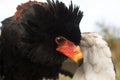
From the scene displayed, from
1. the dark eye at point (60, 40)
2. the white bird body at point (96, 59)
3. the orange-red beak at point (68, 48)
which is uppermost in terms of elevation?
the dark eye at point (60, 40)

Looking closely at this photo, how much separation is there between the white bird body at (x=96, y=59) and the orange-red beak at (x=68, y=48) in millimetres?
594

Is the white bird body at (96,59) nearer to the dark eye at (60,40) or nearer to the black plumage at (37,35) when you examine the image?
the black plumage at (37,35)

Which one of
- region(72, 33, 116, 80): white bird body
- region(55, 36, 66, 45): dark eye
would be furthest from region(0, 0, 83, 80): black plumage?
region(72, 33, 116, 80): white bird body

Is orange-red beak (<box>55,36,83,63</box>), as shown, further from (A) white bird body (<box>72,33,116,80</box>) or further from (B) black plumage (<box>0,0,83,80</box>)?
(A) white bird body (<box>72,33,116,80</box>)

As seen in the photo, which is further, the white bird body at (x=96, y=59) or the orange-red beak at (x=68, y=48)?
the white bird body at (x=96, y=59)

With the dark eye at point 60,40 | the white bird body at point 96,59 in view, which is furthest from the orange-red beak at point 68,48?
the white bird body at point 96,59

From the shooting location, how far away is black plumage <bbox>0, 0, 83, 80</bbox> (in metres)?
6.19

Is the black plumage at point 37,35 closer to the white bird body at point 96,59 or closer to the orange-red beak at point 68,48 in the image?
the orange-red beak at point 68,48

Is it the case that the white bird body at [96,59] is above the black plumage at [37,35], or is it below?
below

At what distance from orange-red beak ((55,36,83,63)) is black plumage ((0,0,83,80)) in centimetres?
5

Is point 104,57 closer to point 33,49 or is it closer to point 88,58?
point 88,58

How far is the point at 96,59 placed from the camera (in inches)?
273

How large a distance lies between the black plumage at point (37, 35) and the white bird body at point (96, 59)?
513 millimetres

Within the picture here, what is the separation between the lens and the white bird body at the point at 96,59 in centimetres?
683
